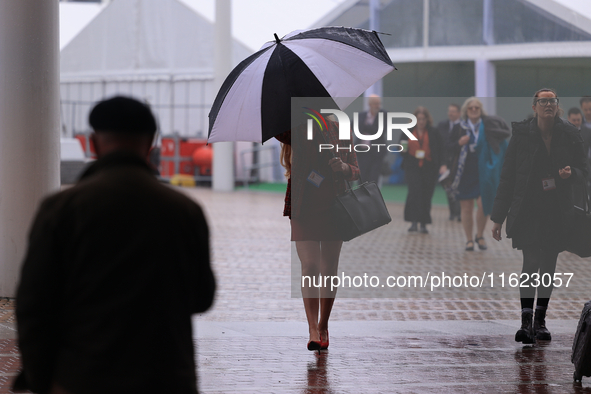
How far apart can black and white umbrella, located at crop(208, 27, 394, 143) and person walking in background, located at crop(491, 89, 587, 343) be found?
54.1 inches

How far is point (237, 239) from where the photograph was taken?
491 inches

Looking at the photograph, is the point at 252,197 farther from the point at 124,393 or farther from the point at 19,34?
the point at 124,393

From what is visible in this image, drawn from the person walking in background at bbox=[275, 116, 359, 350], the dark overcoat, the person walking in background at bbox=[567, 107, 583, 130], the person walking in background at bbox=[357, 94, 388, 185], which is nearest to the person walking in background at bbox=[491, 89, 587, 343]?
the person walking in background at bbox=[357, 94, 388, 185]

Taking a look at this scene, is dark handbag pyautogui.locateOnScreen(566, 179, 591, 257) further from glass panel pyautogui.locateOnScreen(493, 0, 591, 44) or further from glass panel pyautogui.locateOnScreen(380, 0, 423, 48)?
glass panel pyautogui.locateOnScreen(380, 0, 423, 48)

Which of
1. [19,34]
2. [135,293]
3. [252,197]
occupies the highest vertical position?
[19,34]

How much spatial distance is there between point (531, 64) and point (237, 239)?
37.7ft

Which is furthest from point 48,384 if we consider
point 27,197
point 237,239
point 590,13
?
point 590,13

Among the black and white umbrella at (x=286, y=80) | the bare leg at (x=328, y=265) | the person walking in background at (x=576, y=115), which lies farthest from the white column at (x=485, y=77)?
the bare leg at (x=328, y=265)

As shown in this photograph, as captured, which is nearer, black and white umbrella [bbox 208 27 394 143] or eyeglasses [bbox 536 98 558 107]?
black and white umbrella [bbox 208 27 394 143]

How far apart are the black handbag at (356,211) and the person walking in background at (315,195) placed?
0.06m

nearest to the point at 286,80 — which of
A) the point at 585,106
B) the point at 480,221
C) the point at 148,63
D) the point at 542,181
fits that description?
the point at 542,181

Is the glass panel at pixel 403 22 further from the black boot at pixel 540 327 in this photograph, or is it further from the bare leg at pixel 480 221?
the black boot at pixel 540 327

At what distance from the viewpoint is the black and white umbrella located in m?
5.12

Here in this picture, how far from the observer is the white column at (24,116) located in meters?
7.18
